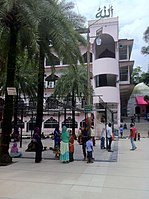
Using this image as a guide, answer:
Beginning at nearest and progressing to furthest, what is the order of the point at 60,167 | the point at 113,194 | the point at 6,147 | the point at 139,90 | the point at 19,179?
the point at 113,194
the point at 19,179
the point at 60,167
the point at 6,147
the point at 139,90

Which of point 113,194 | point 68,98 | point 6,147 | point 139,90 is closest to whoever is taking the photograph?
point 113,194

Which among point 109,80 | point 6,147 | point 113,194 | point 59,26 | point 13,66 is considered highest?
point 109,80

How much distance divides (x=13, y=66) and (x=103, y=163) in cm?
605

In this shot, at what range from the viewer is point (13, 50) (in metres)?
12.5

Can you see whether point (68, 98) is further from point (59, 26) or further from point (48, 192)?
point (48, 192)

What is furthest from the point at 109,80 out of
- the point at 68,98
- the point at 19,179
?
the point at 19,179

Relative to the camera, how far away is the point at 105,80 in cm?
3841

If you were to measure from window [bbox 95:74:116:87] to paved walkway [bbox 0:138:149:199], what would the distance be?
26.2 metres

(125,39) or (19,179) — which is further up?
(125,39)

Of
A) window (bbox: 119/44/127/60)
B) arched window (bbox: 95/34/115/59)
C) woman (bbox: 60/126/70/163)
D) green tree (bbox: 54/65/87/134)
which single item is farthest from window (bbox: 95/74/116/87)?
woman (bbox: 60/126/70/163)

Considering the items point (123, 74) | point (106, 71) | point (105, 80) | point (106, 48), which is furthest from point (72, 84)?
point (123, 74)

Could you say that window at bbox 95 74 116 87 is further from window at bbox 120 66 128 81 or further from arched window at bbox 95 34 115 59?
window at bbox 120 66 128 81

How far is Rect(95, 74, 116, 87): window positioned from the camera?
3765 cm

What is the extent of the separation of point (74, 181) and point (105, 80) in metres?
30.8
